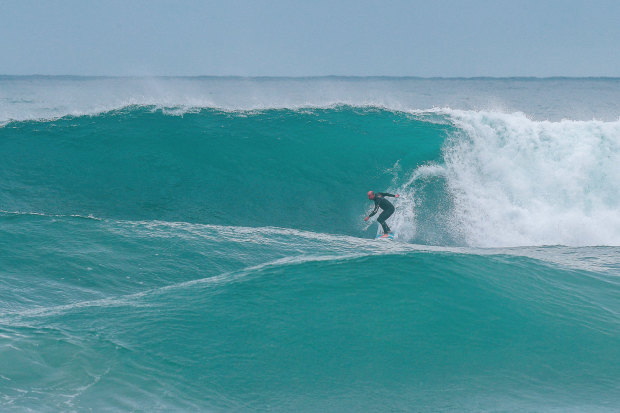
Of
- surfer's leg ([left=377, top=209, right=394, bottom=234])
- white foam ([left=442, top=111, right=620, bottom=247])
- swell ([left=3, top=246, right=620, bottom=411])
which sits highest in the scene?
white foam ([left=442, top=111, right=620, bottom=247])

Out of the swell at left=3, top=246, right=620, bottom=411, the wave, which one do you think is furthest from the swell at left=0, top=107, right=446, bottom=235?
the swell at left=3, top=246, right=620, bottom=411

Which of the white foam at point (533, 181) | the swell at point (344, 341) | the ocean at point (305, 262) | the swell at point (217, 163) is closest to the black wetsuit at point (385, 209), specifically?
the ocean at point (305, 262)

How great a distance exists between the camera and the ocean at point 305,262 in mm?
6352

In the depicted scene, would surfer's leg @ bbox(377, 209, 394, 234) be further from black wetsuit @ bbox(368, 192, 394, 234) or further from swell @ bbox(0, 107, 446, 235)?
swell @ bbox(0, 107, 446, 235)

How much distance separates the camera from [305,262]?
9648 millimetres

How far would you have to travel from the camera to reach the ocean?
6352 millimetres

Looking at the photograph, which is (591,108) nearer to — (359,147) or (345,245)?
(359,147)

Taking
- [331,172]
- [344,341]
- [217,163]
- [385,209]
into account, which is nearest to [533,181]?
[385,209]

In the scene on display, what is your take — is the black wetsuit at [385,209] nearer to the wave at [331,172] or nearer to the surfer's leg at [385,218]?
the surfer's leg at [385,218]

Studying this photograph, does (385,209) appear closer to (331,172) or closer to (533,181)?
(331,172)

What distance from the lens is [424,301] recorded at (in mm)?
8422

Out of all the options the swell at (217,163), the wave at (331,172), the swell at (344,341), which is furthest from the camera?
the swell at (217,163)

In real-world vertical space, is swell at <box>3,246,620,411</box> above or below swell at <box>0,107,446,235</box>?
below

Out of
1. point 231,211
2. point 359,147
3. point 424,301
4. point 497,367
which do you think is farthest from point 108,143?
point 497,367
